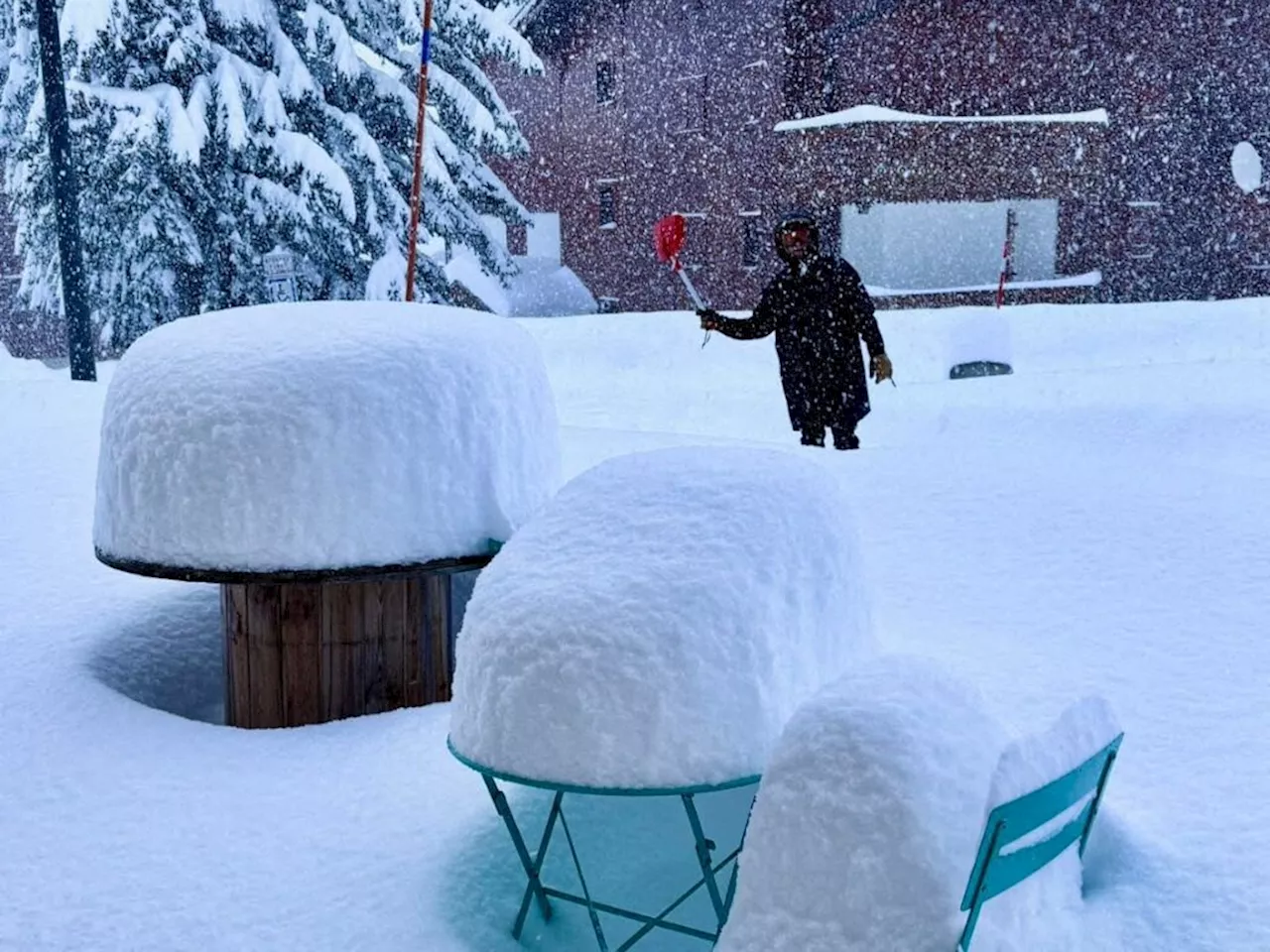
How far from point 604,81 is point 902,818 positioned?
22.3m

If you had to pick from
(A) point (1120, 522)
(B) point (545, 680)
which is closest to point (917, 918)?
(B) point (545, 680)

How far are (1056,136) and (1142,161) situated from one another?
214 centimetres

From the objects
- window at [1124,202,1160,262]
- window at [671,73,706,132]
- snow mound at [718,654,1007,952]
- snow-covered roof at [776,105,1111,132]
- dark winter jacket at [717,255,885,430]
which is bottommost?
snow mound at [718,654,1007,952]

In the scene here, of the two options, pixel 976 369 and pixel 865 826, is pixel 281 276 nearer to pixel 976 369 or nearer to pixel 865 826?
pixel 865 826

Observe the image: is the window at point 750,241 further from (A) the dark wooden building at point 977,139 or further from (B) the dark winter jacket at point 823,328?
(B) the dark winter jacket at point 823,328

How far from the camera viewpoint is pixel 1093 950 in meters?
2.52

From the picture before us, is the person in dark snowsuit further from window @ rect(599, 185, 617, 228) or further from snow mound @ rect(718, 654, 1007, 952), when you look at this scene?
window @ rect(599, 185, 617, 228)

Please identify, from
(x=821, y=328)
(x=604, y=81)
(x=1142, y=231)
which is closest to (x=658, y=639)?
(x=821, y=328)

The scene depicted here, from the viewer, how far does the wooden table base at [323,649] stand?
4242 mm

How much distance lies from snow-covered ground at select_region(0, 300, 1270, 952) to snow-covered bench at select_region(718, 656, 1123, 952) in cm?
56

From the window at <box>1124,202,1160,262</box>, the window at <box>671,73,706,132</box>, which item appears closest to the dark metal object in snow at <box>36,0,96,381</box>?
the window at <box>671,73,706,132</box>

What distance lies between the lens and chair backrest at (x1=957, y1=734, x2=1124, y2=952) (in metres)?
2.01

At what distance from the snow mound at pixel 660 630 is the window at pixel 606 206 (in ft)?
68.0

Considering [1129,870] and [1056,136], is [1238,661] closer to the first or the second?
[1129,870]
